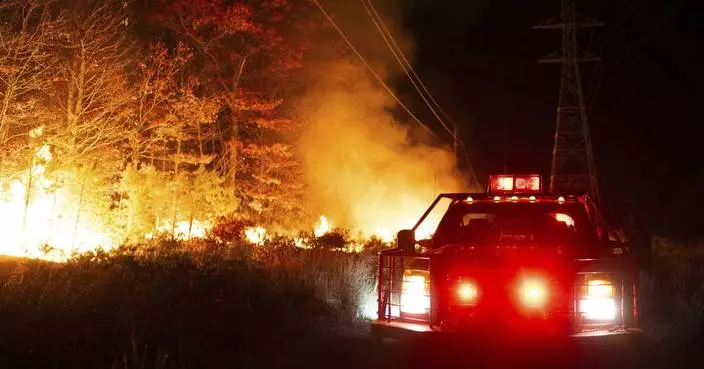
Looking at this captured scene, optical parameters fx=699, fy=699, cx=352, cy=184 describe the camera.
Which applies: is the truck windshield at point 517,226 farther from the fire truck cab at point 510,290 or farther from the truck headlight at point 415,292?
the truck headlight at point 415,292

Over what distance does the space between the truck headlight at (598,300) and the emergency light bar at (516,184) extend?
157cm

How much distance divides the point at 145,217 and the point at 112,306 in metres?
9.74

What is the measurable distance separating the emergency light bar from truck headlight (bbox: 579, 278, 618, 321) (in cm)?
157

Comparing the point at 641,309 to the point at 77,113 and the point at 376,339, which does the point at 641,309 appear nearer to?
the point at 376,339

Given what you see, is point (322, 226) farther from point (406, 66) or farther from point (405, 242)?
point (405, 242)

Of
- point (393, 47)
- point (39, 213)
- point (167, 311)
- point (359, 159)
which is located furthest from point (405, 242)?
point (393, 47)

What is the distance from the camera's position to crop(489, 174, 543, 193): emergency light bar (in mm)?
7520

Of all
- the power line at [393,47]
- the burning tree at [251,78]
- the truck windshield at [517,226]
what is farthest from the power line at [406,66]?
the truck windshield at [517,226]

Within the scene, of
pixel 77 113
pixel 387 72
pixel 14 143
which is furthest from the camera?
pixel 387 72

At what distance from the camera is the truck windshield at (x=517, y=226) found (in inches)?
287

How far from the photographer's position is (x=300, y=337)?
7.50 m

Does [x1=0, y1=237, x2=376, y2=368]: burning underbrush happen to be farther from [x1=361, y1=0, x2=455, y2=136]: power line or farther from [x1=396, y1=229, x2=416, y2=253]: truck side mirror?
[x1=361, y1=0, x2=455, y2=136]: power line

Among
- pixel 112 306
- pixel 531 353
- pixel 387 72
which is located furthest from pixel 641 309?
pixel 387 72

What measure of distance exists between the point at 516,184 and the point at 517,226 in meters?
0.46
